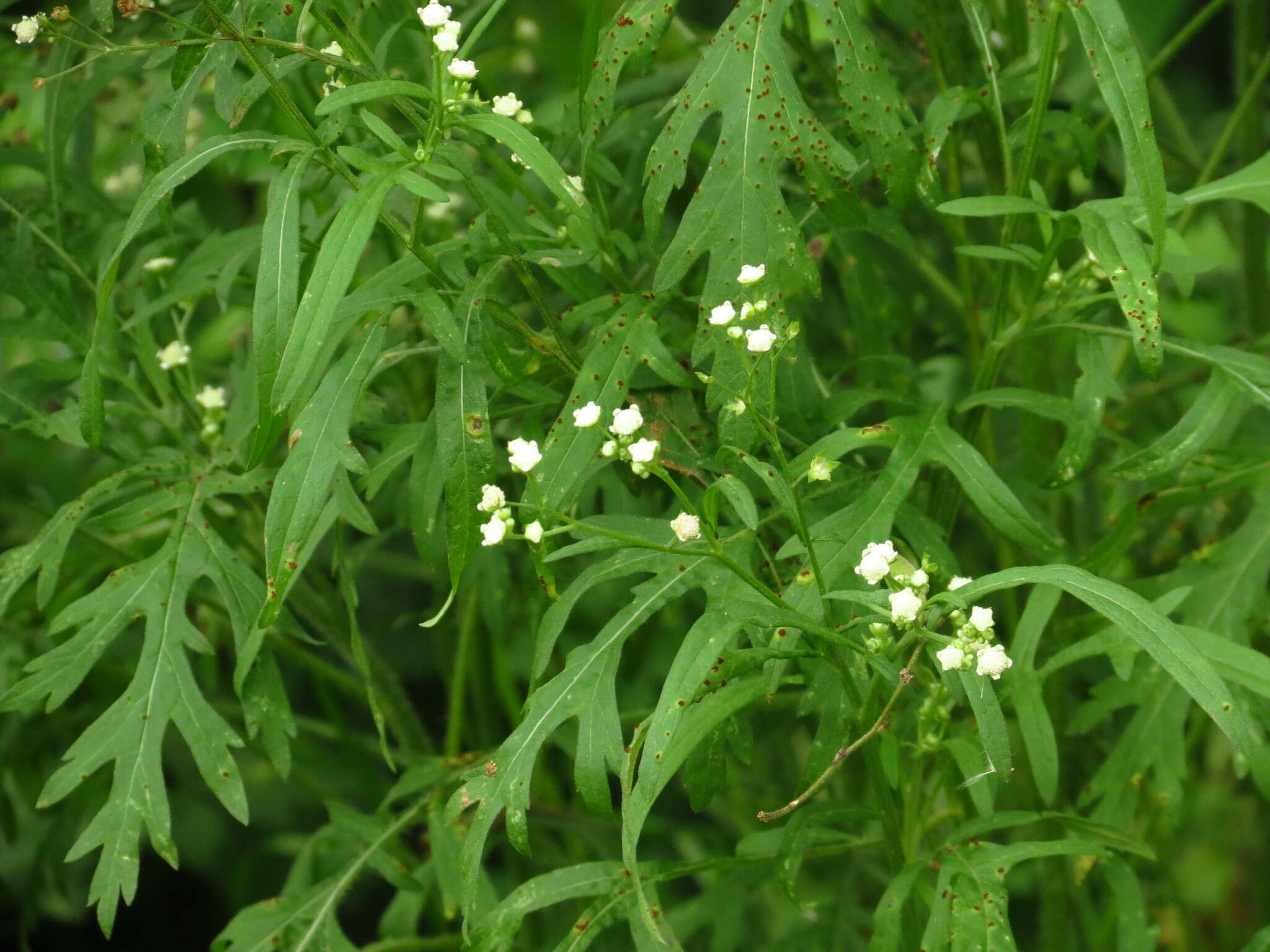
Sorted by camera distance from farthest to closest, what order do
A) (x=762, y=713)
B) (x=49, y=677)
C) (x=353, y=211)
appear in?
1. (x=762, y=713)
2. (x=49, y=677)
3. (x=353, y=211)

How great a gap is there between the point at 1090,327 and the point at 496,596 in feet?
1.87

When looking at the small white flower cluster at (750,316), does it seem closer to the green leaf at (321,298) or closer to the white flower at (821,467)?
the white flower at (821,467)

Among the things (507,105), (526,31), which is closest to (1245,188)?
(507,105)

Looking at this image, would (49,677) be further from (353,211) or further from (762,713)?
(762,713)

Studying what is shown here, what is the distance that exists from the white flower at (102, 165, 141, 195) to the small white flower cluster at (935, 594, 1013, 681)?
3.76 feet

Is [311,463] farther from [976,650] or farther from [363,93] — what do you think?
[976,650]

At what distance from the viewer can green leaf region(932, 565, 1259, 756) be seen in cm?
66

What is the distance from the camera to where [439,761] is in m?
1.22

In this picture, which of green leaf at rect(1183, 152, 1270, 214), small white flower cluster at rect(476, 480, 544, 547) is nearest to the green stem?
small white flower cluster at rect(476, 480, 544, 547)

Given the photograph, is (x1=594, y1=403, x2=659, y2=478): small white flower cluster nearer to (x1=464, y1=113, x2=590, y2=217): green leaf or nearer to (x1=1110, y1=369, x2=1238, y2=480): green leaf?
(x1=464, y1=113, x2=590, y2=217): green leaf

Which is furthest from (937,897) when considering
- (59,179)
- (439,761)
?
(59,179)

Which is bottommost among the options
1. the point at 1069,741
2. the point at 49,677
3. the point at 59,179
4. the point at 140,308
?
the point at 1069,741

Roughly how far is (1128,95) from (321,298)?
475mm

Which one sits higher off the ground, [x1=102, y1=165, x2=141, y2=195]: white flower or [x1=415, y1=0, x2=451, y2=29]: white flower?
[x1=415, y1=0, x2=451, y2=29]: white flower
